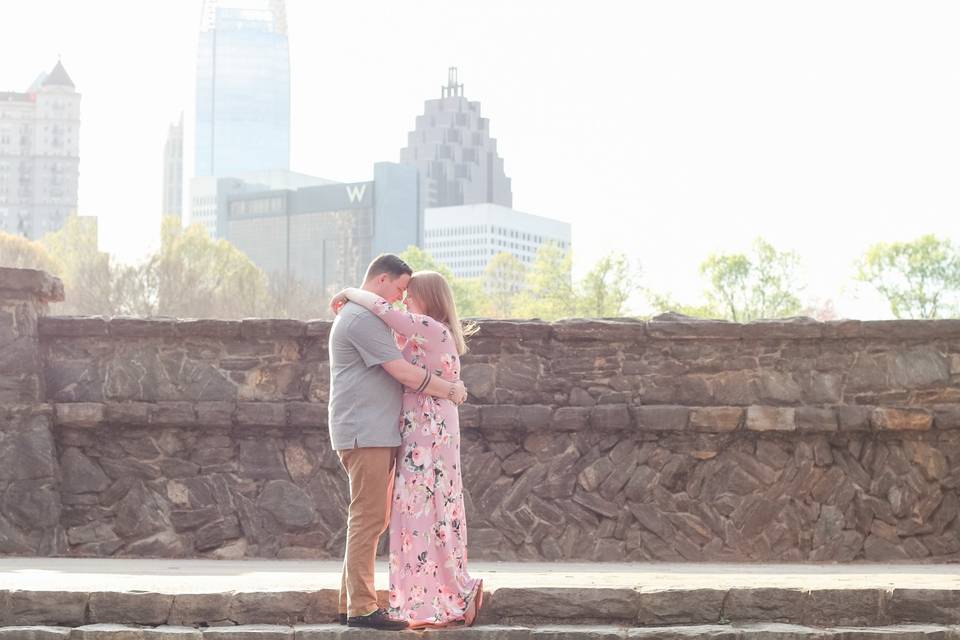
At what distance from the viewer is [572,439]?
10.5 meters

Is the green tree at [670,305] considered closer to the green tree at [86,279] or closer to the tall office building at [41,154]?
the green tree at [86,279]

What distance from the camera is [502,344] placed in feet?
34.5

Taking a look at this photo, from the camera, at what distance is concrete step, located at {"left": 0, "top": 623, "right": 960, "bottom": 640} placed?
21.7ft

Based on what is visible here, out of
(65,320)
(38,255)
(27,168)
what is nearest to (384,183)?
(27,168)

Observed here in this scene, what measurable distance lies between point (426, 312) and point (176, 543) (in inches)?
168

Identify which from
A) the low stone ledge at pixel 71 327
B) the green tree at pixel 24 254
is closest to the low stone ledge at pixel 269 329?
the low stone ledge at pixel 71 327

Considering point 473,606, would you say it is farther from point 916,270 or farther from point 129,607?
point 916,270

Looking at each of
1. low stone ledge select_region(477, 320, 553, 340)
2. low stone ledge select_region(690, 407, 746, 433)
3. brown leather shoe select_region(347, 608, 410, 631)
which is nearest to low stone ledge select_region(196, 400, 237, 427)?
low stone ledge select_region(477, 320, 553, 340)

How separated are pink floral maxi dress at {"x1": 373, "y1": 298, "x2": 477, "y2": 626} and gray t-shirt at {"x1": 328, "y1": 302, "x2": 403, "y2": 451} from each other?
0.09 m

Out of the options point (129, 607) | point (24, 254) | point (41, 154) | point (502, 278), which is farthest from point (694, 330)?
point (41, 154)

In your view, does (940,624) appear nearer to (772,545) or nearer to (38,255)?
(772,545)

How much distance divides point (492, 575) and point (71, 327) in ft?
13.2

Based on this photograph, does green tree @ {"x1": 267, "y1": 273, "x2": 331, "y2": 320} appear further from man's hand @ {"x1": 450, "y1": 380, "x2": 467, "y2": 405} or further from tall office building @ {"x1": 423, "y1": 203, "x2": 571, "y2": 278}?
tall office building @ {"x1": 423, "y1": 203, "x2": 571, "y2": 278}

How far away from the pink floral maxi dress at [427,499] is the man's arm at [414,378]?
68 mm
